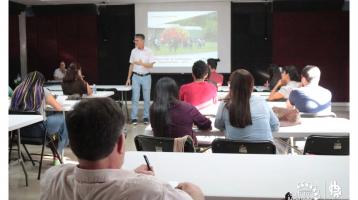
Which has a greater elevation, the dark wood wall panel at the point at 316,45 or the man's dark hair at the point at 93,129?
the dark wood wall panel at the point at 316,45

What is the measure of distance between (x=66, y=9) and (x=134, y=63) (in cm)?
370

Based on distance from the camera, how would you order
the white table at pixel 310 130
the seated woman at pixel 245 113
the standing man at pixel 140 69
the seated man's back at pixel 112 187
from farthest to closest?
1. the standing man at pixel 140 69
2. the white table at pixel 310 130
3. the seated woman at pixel 245 113
4. the seated man's back at pixel 112 187

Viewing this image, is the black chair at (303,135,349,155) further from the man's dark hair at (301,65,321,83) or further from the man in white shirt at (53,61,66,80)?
the man in white shirt at (53,61,66,80)

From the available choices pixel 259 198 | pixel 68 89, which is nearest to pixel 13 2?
pixel 68 89

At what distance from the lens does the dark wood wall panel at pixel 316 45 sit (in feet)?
32.4

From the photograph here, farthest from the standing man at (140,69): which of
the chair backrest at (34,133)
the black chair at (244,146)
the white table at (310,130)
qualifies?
the black chair at (244,146)

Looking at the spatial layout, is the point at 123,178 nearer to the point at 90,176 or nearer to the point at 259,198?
the point at 90,176

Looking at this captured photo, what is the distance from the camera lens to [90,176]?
1244 millimetres

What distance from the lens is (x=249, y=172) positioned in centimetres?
194

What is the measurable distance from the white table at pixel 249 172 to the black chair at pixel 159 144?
0.49 meters

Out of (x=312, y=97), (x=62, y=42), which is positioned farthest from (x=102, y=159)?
(x=62, y=42)

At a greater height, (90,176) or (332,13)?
(332,13)

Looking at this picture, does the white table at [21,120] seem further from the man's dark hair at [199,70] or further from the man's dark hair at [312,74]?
the man's dark hair at [312,74]

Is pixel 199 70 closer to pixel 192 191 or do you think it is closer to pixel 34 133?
pixel 34 133
